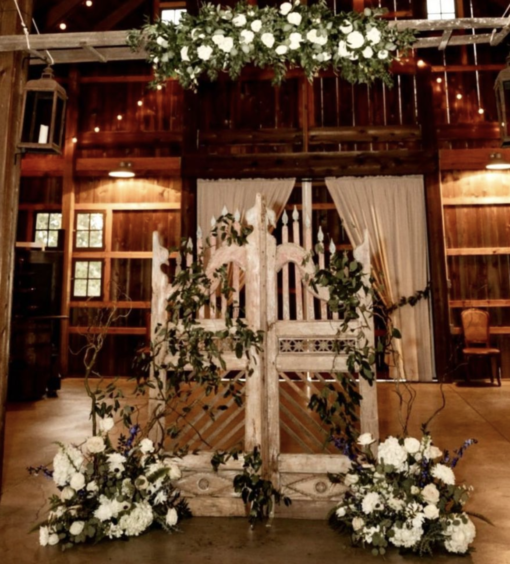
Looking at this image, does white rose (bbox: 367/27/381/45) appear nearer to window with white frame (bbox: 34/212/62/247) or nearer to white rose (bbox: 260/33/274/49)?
white rose (bbox: 260/33/274/49)

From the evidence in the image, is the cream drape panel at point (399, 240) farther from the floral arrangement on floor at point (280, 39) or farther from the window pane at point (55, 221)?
the floral arrangement on floor at point (280, 39)

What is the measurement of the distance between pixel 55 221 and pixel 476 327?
6.78 metres

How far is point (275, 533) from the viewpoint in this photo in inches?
96.1

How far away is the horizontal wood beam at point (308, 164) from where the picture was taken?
733 cm

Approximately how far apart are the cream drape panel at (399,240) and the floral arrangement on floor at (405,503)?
4.85 m

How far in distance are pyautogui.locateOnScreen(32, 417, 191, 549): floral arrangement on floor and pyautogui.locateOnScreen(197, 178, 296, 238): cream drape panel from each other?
17.5ft

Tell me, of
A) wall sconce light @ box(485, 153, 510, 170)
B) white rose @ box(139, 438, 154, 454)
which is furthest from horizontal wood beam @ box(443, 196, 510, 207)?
white rose @ box(139, 438, 154, 454)

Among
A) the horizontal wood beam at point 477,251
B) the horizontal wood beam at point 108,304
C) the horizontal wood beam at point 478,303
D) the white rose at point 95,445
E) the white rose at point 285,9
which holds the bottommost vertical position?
the white rose at point 95,445

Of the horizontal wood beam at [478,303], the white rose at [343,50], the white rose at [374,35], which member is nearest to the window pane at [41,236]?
the horizontal wood beam at [478,303]

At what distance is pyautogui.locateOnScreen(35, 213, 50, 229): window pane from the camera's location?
26.8 feet

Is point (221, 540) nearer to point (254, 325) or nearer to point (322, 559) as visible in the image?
point (322, 559)

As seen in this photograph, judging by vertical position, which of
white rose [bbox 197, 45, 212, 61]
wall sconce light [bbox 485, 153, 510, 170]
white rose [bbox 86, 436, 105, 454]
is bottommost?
white rose [bbox 86, 436, 105, 454]

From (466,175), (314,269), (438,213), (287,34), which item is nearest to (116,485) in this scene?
(314,269)

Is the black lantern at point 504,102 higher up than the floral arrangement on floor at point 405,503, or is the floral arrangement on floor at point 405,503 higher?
the black lantern at point 504,102
